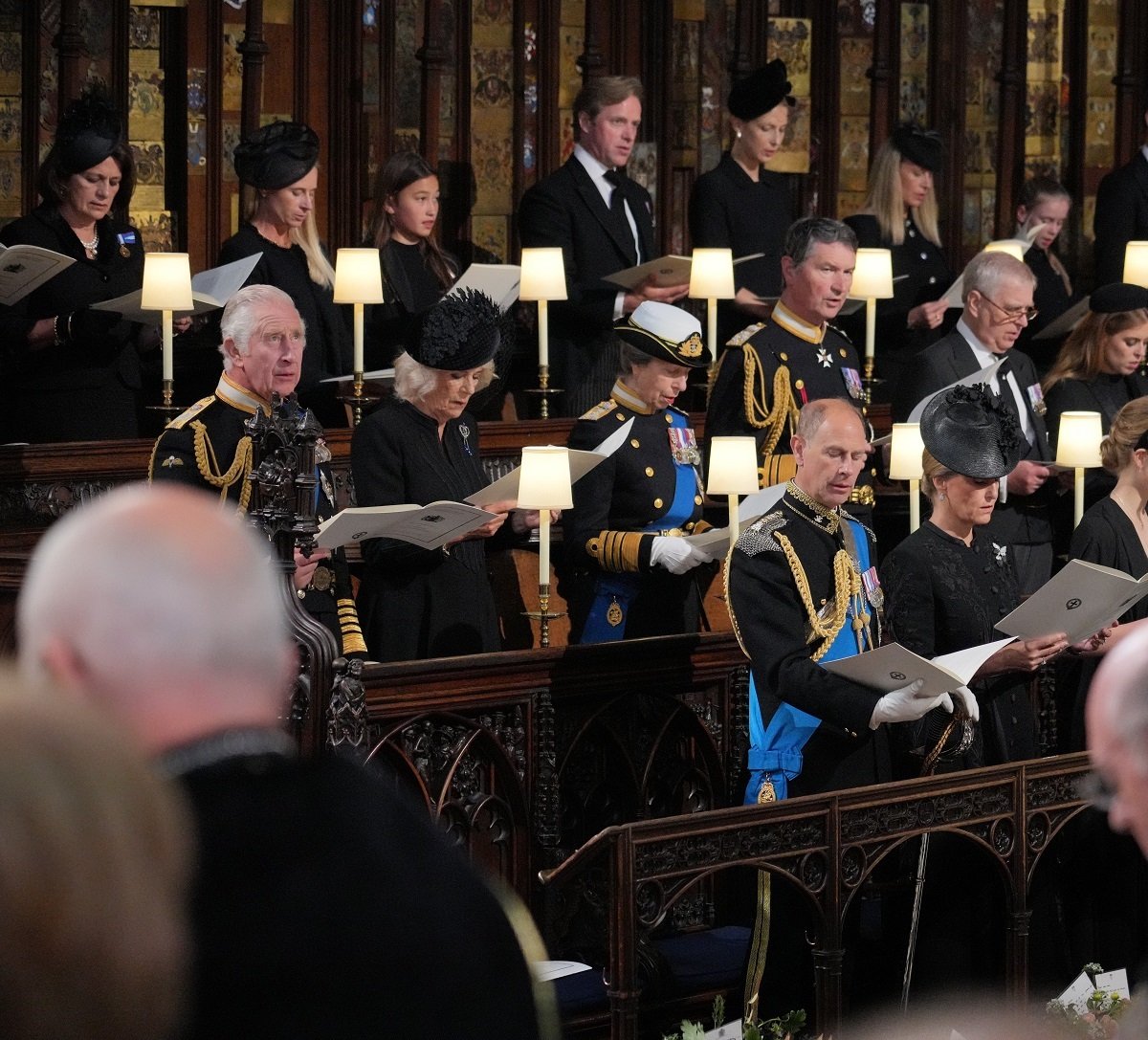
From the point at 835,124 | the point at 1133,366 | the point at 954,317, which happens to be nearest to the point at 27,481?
the point at 1133,366

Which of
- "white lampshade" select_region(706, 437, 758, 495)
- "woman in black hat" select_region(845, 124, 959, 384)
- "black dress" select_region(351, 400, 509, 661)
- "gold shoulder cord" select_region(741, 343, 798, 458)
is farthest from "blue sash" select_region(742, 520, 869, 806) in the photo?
"woman in black hat" select_region(845, 124, 959, 384)

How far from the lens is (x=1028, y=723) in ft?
16.1


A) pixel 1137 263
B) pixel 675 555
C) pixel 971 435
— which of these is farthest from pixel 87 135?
pixel 1137 263

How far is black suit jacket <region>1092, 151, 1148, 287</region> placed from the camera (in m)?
→ 8.83

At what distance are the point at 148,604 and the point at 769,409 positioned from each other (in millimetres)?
4705

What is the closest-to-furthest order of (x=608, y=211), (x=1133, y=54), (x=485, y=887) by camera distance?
(x=485, y=887), (x=608, y=211), (x=1133, y=54)

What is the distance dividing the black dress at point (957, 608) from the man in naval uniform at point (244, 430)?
1.26 metres

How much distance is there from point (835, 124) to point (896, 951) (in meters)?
5.41

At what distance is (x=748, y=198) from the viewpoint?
779cm

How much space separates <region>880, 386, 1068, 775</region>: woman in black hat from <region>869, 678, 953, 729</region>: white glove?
31cm

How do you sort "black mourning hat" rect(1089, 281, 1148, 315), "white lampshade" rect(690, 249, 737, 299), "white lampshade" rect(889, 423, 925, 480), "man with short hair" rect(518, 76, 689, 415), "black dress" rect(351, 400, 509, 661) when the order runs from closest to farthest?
"black dress" rect(351, 400, 509, 661), "white lampshade" rect(889, 423, 925, 480), "black mourning hat" rect(1089, 281, 1148, 315), "white lampshade" rect(690, 249, 737, 299), "man with short hair" rect(518, 76, 689, 415)

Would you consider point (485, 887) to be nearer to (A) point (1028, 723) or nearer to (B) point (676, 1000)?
(B) point (676, 1000)

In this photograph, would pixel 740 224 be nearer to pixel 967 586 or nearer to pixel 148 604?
pixel 967 586

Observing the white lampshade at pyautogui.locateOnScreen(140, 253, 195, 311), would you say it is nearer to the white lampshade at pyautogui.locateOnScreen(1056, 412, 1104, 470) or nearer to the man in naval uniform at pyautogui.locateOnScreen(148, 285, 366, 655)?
the man in naval uniform at pyautogui.locateOnScreen(148, 285, 366, 655)
